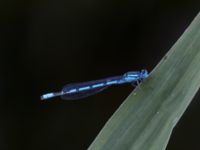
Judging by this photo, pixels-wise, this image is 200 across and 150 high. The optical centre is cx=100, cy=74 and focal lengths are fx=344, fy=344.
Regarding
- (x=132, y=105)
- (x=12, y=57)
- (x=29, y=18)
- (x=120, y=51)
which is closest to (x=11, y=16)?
(x=29, y=18)


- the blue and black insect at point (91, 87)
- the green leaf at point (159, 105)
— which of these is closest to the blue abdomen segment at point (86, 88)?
the blue and black insect at point (91, 87)

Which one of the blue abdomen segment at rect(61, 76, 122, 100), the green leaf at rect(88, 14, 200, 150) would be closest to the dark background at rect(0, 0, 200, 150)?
the blue abdomen segment at rect(61, 76, 122, 100)

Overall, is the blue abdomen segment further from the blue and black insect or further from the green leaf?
the green leaf

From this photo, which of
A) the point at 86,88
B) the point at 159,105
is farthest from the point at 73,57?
the point at 159,105

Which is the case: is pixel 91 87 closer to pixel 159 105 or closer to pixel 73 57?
pixel 159 105

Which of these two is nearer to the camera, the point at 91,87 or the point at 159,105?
the point at 159,105

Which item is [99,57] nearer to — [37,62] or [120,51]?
[120,51]

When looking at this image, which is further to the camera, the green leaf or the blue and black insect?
the blue and black insect
